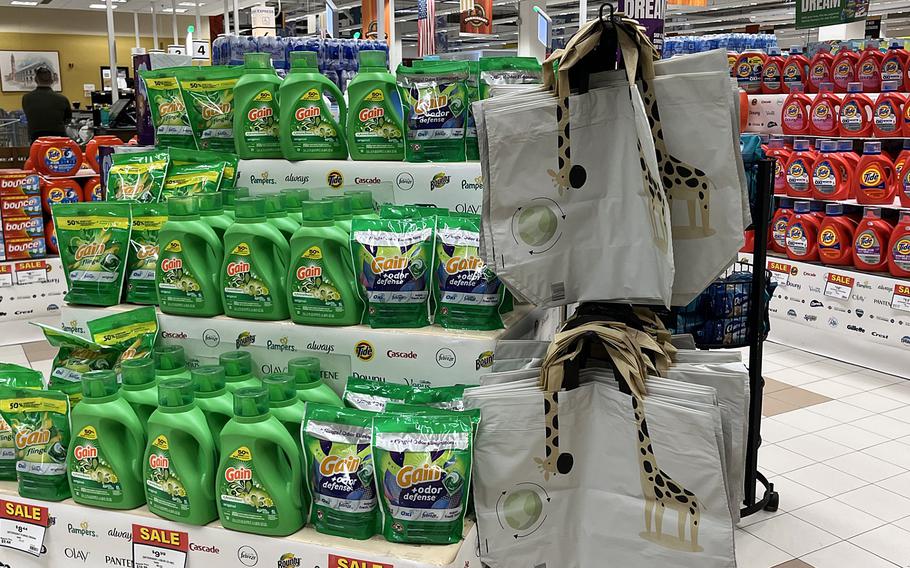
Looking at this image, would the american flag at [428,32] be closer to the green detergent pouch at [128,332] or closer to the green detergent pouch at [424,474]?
the green detergent pouch at [128,332]

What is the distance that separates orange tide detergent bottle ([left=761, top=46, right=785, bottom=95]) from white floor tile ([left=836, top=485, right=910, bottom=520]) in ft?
12.1

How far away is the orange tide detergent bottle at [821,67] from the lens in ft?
19.4

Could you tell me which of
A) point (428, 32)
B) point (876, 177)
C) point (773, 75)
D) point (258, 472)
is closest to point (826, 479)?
point (876, 177)

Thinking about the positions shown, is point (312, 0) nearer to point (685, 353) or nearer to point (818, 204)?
point (818, 204)

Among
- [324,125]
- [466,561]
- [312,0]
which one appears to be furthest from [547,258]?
[312,0]

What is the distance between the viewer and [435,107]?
8.17 ft

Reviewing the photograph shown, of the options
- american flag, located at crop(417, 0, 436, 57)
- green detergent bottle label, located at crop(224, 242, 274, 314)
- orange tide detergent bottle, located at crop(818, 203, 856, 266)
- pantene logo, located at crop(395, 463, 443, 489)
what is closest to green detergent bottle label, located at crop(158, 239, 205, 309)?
green detergent bottle label, located at crop(224, 242, 274, 314)

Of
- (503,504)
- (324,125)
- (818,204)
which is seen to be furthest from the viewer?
(818,204)

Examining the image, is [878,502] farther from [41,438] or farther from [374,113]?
[41,438]

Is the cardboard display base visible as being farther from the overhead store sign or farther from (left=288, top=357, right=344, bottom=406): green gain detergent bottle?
the overhead store sign

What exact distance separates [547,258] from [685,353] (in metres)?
0.36

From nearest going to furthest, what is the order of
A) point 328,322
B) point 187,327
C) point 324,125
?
1. point 328,322
2. point 187,327
3. point 324,125

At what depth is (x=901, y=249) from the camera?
5.05 meters

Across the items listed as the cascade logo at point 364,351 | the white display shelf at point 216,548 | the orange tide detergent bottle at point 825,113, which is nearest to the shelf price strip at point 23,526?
the white display shelf at point 216,548
